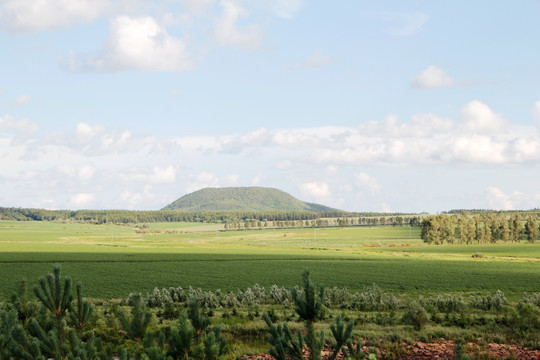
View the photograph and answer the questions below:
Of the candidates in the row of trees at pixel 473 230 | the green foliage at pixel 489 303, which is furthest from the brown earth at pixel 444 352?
the row of trees at pixel 473 230

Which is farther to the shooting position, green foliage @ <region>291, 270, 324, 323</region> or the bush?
the bush

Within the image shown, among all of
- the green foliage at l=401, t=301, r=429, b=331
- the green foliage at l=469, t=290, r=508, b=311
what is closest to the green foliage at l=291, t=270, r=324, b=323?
the green foliage at l=401, t=301, r=429, b=331

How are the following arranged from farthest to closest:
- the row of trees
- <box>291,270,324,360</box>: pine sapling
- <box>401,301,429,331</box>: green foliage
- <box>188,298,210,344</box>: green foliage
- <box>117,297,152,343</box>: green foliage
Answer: the row of trees
<box>401,301,429,331</box>: green foliage
<box>117,297,152,343</box>: green foliage
<box>188,298,210,344</box>: green foliage
<box>291,270,324,360</box>: pine sapling

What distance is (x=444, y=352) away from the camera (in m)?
16.1

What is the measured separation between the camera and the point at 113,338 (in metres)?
18.0

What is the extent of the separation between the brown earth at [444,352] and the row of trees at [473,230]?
14416 centimetres

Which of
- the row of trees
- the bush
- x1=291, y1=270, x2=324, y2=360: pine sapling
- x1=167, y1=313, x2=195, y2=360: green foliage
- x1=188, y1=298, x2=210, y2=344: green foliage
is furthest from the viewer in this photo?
the row of trees

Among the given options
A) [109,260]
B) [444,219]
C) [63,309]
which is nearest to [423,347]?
[63,309]

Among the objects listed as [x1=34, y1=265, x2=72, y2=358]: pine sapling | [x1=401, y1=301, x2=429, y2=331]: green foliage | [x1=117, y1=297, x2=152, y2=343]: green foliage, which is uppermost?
[x1=34, y1=265, x2=72, y2=358]: pine sapling

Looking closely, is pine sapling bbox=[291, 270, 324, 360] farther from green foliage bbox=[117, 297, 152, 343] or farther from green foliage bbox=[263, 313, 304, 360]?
green foliage bbox=[117, 297, 152, 343]

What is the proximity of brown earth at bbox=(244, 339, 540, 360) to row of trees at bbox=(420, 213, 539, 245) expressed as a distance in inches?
5675

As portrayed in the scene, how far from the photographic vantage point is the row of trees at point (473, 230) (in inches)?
6142

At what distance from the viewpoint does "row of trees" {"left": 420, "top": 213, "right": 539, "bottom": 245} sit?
156 metres

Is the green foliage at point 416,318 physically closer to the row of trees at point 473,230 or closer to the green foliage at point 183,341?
the green foliage at point 183,341
